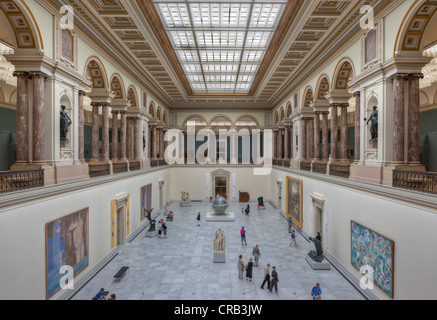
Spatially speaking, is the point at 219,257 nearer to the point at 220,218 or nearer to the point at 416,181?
the point at 220,218

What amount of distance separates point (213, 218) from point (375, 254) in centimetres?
1290

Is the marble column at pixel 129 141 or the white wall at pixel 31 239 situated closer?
the white wall at pixel 31 239

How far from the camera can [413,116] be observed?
350 inches

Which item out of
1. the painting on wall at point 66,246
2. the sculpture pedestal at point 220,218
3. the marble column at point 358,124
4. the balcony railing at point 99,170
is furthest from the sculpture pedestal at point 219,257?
the sculpture pedestal at point 220,218

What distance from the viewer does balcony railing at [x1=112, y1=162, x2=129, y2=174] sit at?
14.3m

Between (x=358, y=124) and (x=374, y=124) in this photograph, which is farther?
(x=358, y=124)

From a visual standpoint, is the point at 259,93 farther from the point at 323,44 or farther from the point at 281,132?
the point at 323,44

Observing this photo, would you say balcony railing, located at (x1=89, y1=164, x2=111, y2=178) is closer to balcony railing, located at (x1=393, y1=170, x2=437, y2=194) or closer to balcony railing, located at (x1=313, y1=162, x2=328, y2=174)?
balcony railing, located at (x1=313, y1=162, x2=328, y2=174)

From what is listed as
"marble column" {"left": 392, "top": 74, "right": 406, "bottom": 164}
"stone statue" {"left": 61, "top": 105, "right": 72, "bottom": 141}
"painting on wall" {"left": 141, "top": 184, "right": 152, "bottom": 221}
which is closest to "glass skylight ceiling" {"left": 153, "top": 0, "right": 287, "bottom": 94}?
"marble column" {"left": 392, "top": 74, "right": 406, "bottom": 164}

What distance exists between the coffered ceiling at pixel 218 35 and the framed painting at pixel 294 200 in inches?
289

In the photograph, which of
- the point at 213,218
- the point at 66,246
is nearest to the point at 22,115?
the point at 66,246

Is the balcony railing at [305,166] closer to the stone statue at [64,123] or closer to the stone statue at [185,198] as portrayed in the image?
the stone statue at [185,198]

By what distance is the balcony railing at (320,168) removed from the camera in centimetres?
1409

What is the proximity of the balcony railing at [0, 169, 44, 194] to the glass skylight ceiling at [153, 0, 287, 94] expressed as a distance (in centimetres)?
794
